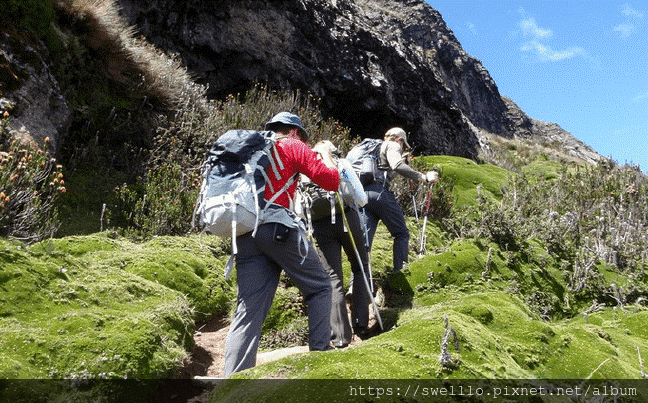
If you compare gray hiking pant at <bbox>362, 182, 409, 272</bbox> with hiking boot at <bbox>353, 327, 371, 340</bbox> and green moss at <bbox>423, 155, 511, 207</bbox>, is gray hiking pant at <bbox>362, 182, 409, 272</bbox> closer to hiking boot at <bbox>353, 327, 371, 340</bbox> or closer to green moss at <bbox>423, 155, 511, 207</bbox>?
hiking boot at <bbox>353, 327, 371, 340</bbox>

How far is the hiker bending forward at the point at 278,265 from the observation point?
123 inches

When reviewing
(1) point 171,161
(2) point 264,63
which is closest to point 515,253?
(1) point 171,161

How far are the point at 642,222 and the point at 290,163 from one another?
850 centimetres

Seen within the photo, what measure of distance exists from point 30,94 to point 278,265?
5.21 meters

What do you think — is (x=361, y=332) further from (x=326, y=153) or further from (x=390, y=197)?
(x=326, y=153)

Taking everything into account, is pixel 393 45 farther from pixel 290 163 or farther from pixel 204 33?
pixel 290 163

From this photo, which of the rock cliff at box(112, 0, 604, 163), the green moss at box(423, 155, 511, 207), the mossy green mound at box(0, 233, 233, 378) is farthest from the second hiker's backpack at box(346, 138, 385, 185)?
the rock cliff at box(112, 0, 604, 163)

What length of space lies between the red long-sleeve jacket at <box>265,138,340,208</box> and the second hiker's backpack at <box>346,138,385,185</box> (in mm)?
1907

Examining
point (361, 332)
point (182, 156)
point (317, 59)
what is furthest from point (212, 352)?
point (317, 59)

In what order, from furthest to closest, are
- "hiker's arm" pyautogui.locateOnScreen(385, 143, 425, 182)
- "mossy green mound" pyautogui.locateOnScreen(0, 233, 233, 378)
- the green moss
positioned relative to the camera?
1. the green moss
2. "hiker's arm" pyautogui.locateOnScreen(385, 143, 425, 182)
3. "mossy green mound" pyautogui.locateOnScreen(0, 233, 233, 378)

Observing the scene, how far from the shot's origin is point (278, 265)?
132 inches

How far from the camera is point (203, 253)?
5.96m

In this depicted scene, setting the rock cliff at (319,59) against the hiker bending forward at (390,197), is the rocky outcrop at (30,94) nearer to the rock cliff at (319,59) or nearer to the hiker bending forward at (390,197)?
the rock cliff at (319,59)

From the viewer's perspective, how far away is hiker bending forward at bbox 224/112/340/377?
3135 millimetres
